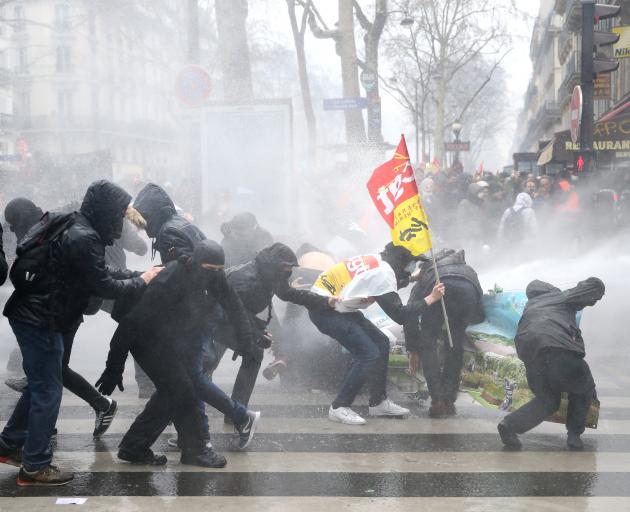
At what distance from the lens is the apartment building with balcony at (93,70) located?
18.6 metres

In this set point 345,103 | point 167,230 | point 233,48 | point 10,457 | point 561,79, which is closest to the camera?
point 10,457

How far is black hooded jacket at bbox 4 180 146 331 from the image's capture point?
15.7 ft

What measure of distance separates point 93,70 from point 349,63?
584 cm

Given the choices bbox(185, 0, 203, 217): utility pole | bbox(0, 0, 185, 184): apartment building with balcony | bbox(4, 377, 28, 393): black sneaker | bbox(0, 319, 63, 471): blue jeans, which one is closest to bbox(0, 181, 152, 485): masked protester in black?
bbox(0, 319, 63, 471): blue jeans

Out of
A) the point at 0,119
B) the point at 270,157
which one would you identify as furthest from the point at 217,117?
the point at 0,119

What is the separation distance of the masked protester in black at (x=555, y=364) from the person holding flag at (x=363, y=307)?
810 mm

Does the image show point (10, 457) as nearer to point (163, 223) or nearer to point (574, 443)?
point (163, 223)

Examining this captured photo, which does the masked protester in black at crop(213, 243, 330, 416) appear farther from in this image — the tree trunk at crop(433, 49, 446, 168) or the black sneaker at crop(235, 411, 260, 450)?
the tree trunk at crop(433, 49, 446, 168)

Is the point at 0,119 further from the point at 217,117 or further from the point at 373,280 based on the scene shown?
the point at 373,280

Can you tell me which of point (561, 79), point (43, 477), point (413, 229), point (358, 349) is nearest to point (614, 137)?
point (413, 229)

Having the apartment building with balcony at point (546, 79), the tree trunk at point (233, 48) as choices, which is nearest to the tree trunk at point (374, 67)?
the tree trunk at point (233, 48)

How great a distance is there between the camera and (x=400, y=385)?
7344 millimetres

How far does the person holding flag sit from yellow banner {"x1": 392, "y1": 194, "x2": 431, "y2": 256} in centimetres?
6

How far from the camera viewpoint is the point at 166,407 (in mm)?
5316
